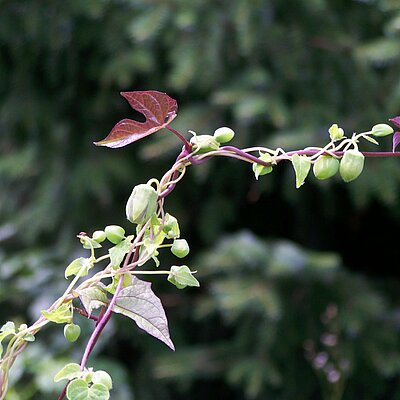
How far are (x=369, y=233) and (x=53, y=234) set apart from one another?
2.43ft

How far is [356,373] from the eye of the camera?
1399 mm

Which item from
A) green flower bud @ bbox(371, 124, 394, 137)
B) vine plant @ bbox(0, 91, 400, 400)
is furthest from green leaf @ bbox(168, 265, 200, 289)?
green flower bud @ bbox(371, 124, 394, 137)

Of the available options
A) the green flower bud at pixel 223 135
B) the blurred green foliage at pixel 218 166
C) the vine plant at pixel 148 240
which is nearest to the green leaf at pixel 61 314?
the vine plant at pixel 148 240

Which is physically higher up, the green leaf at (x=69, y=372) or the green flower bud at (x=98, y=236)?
the green flower bud at (x=98, y=236)

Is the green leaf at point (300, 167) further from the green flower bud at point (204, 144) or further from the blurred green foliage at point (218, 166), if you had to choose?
the blurred green foliage at point (218, 166)

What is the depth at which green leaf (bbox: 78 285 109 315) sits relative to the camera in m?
0.31

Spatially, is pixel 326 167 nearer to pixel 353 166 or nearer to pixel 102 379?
pixel 353 166

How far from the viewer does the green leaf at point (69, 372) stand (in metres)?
0.28

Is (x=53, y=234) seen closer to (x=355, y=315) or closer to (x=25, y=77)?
(x=25, y=77)

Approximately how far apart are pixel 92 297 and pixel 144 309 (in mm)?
25

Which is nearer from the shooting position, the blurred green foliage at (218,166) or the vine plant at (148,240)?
the vine plant at (148,240)

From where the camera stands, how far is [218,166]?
1477 millimetres

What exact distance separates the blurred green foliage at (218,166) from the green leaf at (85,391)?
84 cm

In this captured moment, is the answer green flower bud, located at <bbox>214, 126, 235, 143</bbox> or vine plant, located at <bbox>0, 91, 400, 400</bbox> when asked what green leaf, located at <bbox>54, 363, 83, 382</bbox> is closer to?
vine plant, located at <bbox>0, 91, 400, 400</bbox>
